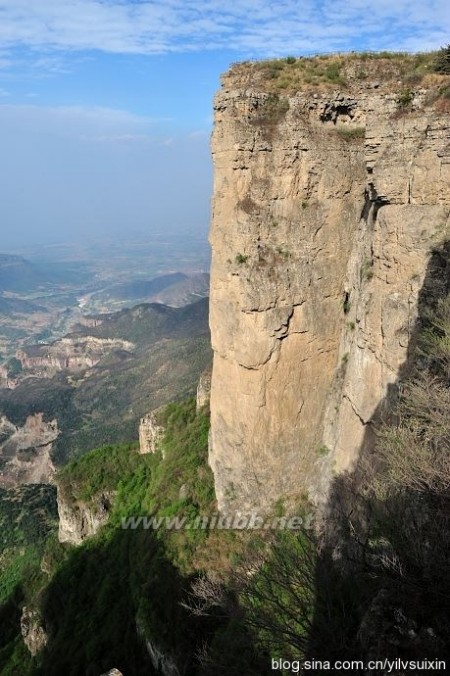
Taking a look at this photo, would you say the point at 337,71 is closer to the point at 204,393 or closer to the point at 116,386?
the point at 204,393

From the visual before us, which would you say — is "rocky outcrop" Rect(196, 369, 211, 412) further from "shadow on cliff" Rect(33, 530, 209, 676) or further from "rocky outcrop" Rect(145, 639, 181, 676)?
"rocky outcrop" Rect(145, 639, 181, 676)

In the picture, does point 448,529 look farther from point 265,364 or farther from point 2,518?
point 2,518

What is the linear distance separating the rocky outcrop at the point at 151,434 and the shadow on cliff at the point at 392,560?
59.9ft

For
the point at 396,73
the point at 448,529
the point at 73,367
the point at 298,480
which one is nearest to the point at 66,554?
the point at 298,480

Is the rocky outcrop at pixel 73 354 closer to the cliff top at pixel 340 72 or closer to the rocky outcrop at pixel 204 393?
the rocky outcrop at pixel 204 393

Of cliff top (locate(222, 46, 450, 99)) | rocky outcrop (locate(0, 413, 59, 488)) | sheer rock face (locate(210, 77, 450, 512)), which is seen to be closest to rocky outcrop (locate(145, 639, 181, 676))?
sheer rock face (locate(210, 77, 450, 512))

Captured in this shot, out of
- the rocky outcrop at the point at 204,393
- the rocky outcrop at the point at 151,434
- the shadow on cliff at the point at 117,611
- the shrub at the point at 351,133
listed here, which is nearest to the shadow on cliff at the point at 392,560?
the shrub at the point at 351,133

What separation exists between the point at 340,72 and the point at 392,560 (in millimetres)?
15793

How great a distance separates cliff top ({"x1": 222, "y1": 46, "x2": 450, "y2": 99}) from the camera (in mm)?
15453

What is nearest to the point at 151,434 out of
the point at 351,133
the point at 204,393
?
the point at 204,393

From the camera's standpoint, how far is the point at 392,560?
28.9ft

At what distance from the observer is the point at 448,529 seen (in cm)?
843

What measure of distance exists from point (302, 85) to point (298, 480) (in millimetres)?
15013

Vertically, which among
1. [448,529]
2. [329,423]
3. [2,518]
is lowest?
[2,518]
